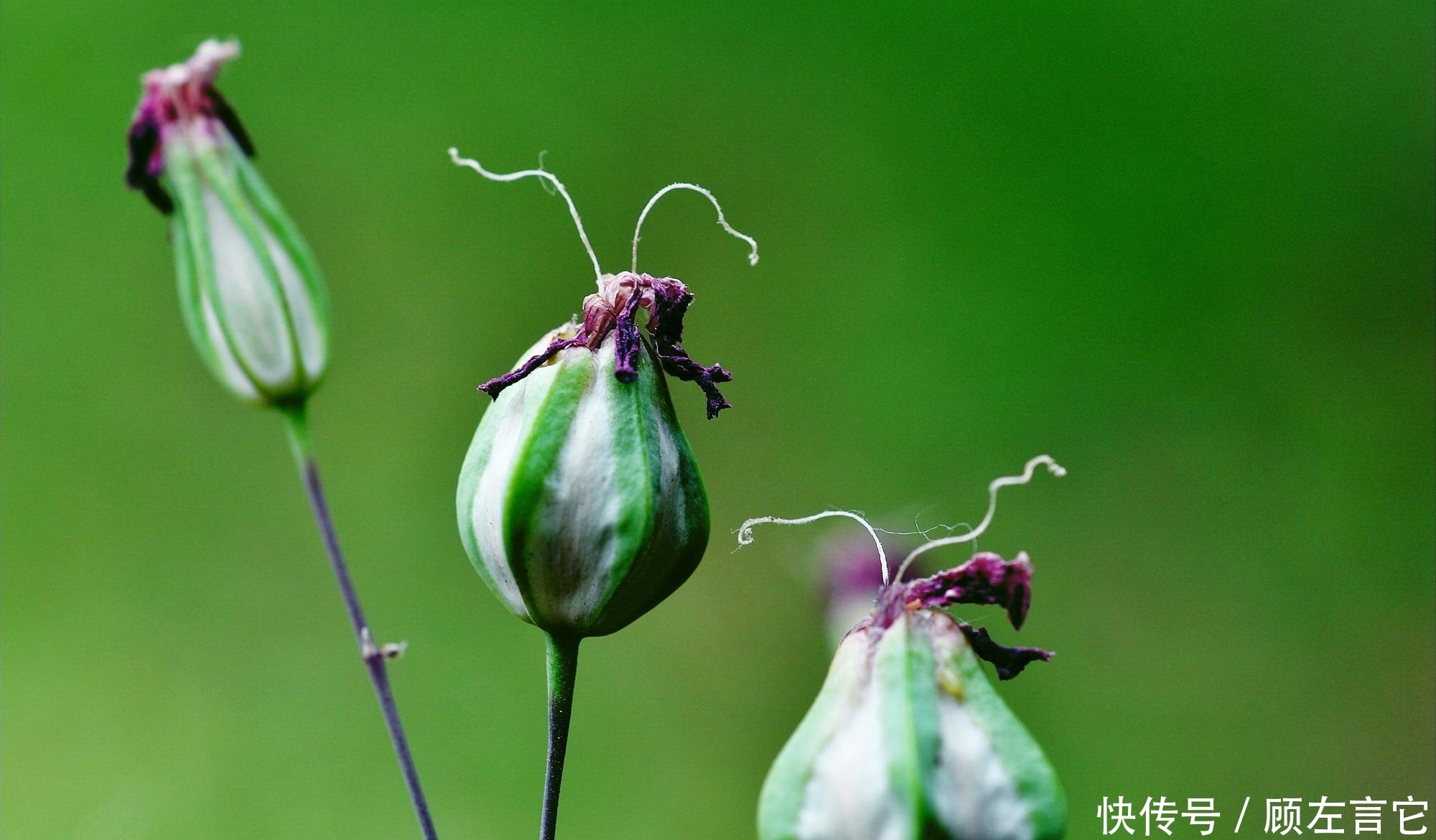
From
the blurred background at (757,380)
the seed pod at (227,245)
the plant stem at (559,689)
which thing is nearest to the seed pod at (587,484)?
the plant stem at (559,689)

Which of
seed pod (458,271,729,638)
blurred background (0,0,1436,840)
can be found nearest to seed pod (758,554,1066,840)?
seed pod (458,271,729,638)

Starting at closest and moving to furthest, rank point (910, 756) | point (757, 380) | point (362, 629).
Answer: point (910, 756) < point (362, 629) < point (757, 380)

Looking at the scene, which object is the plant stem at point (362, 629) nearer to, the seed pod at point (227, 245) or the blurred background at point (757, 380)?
the seed pod at point (227, 245)

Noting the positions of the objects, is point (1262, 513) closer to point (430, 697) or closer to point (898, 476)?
point (898, 476)

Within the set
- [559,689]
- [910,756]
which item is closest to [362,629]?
[559,689]

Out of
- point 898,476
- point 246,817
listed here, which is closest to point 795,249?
point 898,476

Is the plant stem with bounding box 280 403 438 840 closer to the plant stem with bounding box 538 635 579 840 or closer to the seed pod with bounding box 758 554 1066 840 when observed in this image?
the plant stem with bounding box 538 635 579 840

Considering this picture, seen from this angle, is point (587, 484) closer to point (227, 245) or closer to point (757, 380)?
point (227, 245)
